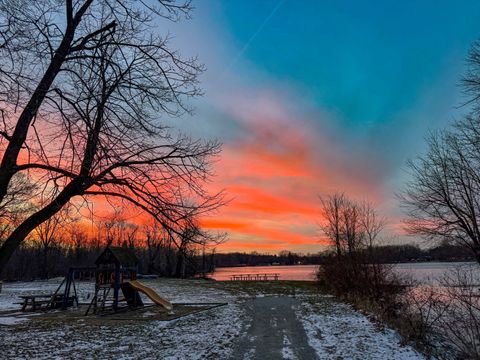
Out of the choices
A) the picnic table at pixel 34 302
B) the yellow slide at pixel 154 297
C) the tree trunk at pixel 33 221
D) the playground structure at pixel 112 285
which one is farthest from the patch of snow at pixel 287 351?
the picnic table at pixel 34 302

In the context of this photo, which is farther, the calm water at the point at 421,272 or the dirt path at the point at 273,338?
the calm water at the point at 421,272

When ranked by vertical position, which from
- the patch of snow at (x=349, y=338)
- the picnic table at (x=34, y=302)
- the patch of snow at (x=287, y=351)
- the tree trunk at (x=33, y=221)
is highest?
the tree trunk at (x=33, y=221)

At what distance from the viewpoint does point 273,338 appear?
1043 cm

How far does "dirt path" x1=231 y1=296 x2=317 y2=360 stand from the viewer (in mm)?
8617

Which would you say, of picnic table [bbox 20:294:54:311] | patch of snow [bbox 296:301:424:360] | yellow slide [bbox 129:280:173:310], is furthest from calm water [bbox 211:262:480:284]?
picnic table [bbox 20:294:54:311]

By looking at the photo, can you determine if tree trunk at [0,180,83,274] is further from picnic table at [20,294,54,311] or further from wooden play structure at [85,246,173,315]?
picnic table at [20,294,54,311]

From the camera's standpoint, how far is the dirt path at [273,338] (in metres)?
8.62

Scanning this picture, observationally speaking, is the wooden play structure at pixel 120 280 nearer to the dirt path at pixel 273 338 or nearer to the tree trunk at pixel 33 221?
the dirt path at pixel 273 338

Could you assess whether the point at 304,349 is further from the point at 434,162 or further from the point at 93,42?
the point at 434,162

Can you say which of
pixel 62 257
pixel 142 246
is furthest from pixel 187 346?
pixel 62 257

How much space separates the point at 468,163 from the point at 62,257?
82560 mm

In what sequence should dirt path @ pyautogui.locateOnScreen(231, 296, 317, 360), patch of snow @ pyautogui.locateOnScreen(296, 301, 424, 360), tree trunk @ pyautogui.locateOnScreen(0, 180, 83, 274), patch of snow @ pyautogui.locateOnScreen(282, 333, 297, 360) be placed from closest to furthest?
tree trunk @ pyautogui.locateOnScreen(0, 180, 83, 274)
patch of snow @ pyautogui.locateOnScreen(282, 333, 297, 360)
dirt path @ pyautogui.locateOnScreen(231, 296, 317, 360)
patch of snow @ pyautogui.locateOnScreen(296, 301, 424, 360)

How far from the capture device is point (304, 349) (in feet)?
29.9

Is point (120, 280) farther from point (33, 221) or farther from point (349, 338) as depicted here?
point (33, 221)
